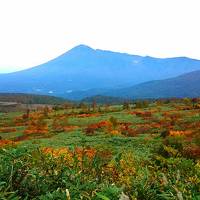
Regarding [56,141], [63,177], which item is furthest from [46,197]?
[56,141]

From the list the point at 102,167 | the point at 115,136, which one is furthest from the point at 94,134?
the point at 102,167

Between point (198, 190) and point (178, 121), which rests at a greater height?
point (198, 190)

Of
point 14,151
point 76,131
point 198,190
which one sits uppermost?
point 14,151

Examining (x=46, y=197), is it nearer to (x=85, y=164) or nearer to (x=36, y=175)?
(x=36, y=175)

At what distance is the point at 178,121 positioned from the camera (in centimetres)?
3984

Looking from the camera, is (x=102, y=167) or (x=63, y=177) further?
(x=102, y=167)

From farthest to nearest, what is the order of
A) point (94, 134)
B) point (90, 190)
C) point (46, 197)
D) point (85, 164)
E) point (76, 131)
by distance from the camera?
point (76, 131) → point (94, 134) → point (85, 164) → point (90, 190) → point (46, 197)

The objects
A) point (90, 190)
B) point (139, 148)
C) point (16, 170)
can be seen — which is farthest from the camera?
point (139, 148)

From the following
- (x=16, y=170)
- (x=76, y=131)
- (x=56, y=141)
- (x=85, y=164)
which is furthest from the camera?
(x=76, y=131)

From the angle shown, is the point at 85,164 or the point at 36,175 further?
the point at 85,164

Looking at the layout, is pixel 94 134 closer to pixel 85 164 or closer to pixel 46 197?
pixel 85 164

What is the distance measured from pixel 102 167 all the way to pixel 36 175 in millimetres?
1952

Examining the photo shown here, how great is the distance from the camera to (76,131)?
127ft

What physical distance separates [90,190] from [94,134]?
29.9 metres
